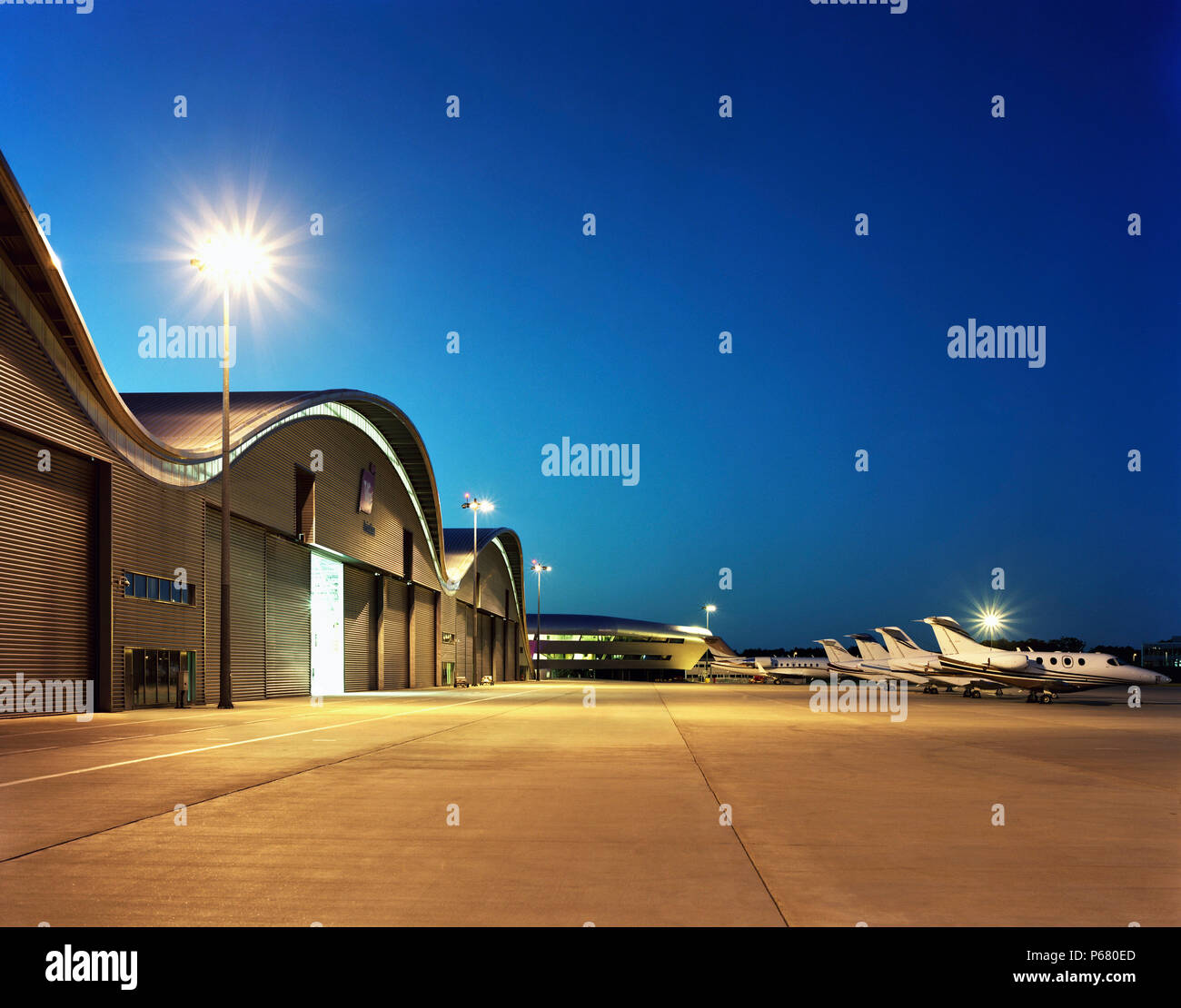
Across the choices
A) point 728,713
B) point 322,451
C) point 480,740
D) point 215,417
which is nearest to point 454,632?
point 322,451

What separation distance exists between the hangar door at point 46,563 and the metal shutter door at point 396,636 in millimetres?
35731

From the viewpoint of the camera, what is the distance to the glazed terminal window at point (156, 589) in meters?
32.2

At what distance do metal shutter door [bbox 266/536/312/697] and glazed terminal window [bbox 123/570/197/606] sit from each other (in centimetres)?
987

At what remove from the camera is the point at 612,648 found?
15438cm

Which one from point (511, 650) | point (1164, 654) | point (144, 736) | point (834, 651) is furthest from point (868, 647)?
point (1164, 654)

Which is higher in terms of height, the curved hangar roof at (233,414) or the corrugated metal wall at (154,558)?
the curved hangar roof at (233,414)

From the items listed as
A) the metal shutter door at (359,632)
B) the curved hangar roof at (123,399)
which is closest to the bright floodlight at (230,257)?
the curved hangar roof at (123,399)

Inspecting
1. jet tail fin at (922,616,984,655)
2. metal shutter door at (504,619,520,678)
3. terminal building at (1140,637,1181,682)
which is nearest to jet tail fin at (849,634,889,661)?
jet tail fin at (922,616,984,655)

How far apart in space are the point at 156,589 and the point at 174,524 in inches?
105

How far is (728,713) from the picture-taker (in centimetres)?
3600

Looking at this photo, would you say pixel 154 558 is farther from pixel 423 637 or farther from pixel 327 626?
pixel 423 637

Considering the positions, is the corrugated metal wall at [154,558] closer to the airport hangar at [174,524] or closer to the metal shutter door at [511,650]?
the airport hangar at [174,524]
